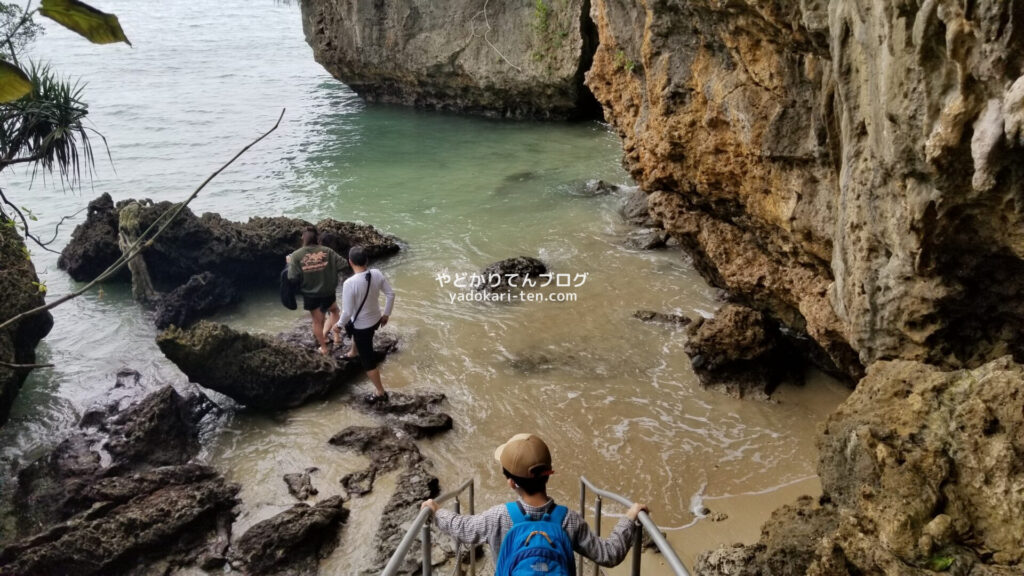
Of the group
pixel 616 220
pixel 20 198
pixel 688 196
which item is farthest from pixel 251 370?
pixel 20 198

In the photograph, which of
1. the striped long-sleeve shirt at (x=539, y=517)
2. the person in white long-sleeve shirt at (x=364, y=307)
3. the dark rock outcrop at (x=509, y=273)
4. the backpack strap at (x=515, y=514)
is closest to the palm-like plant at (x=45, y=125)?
the person in white long-sleeve shirt at (x=364, y=307)

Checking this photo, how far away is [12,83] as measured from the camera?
3.91 feet

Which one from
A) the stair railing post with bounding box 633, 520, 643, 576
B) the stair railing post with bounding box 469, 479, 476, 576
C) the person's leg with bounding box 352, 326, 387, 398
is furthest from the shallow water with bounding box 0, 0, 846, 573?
the stair railing post with bounding box 633, 520, 643, 576

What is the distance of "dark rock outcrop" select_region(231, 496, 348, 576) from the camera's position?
552 cm

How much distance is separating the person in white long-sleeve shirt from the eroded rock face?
10.6 ft

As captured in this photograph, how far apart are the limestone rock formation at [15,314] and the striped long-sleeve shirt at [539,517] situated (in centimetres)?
636

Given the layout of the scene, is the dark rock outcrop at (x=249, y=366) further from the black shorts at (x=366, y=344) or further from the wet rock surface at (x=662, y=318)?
the wet rock surface at (x=662, y=318)

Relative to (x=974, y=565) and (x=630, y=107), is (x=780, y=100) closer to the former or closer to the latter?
(x=630, y=107)

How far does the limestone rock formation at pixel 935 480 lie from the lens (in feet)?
9.32

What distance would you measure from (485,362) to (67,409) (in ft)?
16.4

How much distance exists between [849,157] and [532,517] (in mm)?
3086

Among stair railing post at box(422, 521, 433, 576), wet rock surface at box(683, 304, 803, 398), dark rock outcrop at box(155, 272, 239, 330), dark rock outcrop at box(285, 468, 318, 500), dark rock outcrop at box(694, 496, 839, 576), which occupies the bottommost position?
dark rock outcrop at box(155, 272, 239, 330)

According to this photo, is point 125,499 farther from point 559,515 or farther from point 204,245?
point 204,245

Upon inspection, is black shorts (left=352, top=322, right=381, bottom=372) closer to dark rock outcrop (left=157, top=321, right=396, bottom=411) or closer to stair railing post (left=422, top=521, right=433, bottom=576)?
dark rock outcrop (left=157, top=321, right=396, bottom=411)
